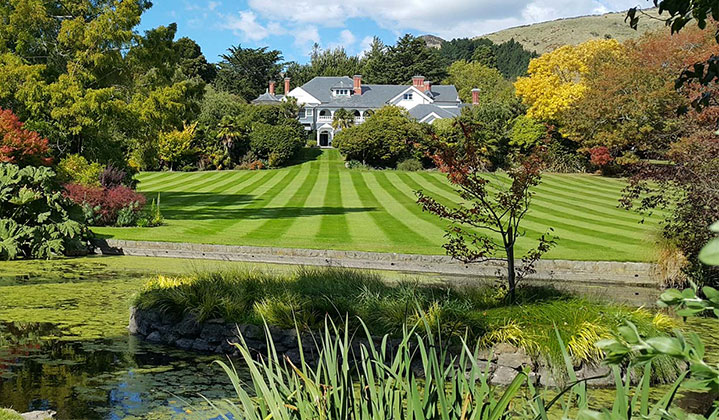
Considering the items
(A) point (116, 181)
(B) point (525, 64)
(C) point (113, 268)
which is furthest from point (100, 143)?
(B) point (525, 64)

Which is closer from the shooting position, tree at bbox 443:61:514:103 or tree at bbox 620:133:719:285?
tree at bbox 620:133:719:285

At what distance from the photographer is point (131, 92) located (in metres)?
26.2

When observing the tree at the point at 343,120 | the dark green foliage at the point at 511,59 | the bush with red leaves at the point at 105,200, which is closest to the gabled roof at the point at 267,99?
the tree at the point at 343,120


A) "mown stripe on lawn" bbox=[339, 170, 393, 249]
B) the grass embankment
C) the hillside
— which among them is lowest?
"mown stripe on lawn" bbox=[339, 170, 393, 249]

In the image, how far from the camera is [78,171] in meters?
23.3

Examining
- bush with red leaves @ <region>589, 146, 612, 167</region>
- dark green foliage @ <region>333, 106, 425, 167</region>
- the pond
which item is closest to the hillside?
dark green foliage @ <region>333, 106, 425, 167</region>

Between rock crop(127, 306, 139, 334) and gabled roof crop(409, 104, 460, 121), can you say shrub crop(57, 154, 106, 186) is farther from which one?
gabled roof crop(409, 104, 460, 121)

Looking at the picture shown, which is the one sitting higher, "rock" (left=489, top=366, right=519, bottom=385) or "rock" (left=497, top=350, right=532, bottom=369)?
"rock" (left=497, top=350, right=532, bottom=369)

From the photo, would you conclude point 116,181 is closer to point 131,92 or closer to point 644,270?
point 131,92

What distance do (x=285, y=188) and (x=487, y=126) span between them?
17458mm

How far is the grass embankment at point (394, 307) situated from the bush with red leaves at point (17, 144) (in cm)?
946

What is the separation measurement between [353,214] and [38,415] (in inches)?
816

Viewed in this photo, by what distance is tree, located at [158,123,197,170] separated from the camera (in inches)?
1916

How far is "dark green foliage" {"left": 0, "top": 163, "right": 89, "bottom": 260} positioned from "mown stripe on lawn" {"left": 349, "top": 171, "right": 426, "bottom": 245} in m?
9.02
